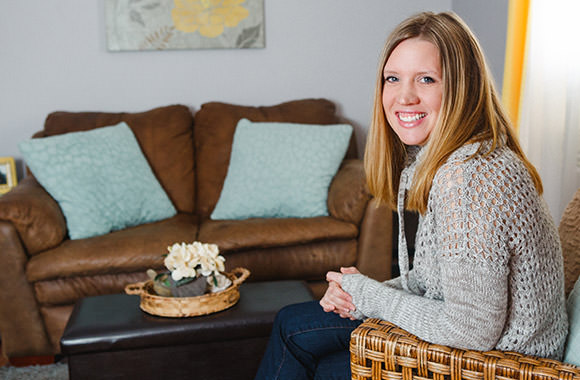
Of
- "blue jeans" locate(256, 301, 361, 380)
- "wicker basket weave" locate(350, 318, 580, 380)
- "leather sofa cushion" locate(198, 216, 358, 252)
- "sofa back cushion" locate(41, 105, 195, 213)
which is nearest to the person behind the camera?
"wicker basket weave" locate(350, 318, 580, 380)

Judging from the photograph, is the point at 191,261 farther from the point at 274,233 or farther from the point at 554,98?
the point at 554,98

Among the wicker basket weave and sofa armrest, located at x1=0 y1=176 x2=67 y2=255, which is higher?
the wicker basket weave

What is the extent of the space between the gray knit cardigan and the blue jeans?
0.92 feet

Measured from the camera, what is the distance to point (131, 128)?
9.49ft

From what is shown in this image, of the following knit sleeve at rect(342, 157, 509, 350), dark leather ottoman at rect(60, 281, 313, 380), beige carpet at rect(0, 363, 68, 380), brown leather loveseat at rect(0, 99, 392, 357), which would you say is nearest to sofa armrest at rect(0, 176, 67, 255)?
brown leather loveseat at rect(0, 99, 392, 357)

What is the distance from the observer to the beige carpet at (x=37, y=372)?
2.04 metres

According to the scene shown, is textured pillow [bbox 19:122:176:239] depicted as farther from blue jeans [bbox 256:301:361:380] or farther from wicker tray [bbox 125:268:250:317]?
blue jeans [bbox 256:301:361:380]

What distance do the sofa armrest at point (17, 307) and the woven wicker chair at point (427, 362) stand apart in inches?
66.1

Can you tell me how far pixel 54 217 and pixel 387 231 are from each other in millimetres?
1455

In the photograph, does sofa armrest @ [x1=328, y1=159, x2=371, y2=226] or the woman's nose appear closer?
the woman's nose

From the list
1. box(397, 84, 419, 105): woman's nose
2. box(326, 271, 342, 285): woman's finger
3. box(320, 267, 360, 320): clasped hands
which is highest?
box(397, 84, 419, 105): woman's nose

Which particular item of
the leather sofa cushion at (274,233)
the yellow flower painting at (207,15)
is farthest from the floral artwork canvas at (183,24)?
the leather sofa cushion at (274,233)

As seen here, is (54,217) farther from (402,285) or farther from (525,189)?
(525,189)

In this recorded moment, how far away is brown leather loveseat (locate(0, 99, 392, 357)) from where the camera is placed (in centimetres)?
216
